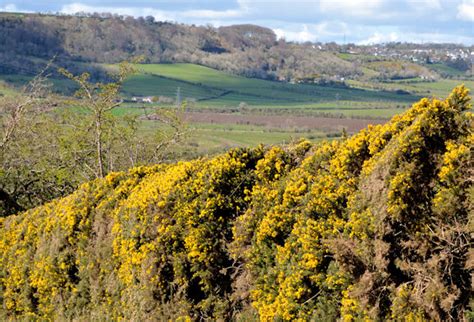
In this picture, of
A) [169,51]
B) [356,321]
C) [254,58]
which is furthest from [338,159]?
[254,58]

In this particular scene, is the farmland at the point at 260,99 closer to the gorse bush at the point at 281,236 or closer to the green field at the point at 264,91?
the green field at the point at 264,91

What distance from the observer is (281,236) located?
960cm

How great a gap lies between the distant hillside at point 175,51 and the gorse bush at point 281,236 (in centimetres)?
9392

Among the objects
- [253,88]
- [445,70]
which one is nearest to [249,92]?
[253,88]

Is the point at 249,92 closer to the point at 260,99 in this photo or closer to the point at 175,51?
the point at 260,99

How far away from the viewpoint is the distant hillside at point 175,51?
11938 cm

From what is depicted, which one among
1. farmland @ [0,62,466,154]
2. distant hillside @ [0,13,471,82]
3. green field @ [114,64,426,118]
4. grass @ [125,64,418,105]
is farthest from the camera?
distant hillside @ [0,13,471,82]

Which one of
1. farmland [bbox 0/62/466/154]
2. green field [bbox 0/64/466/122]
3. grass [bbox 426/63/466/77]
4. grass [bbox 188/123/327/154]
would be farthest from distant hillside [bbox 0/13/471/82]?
grass [bbox 188/123/327/154]

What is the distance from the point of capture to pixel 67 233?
13.1 metres

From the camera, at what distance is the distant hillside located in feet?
392

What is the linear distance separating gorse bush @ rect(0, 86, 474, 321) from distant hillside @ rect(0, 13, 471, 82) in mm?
93923

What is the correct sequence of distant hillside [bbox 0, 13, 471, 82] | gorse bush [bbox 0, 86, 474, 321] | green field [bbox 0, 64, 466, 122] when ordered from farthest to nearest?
distant hillside [bbox 0, 13, 471, 82] < green field [bbox 0, 64, 466, 122] < gorse bush [bbox 0, 86, 474, 321]

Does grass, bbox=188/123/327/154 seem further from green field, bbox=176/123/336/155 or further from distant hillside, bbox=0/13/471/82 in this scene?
distant hillside, bbox=0/13/471/82

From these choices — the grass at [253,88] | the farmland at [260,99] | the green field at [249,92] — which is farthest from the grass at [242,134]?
the grass at [253,88]
